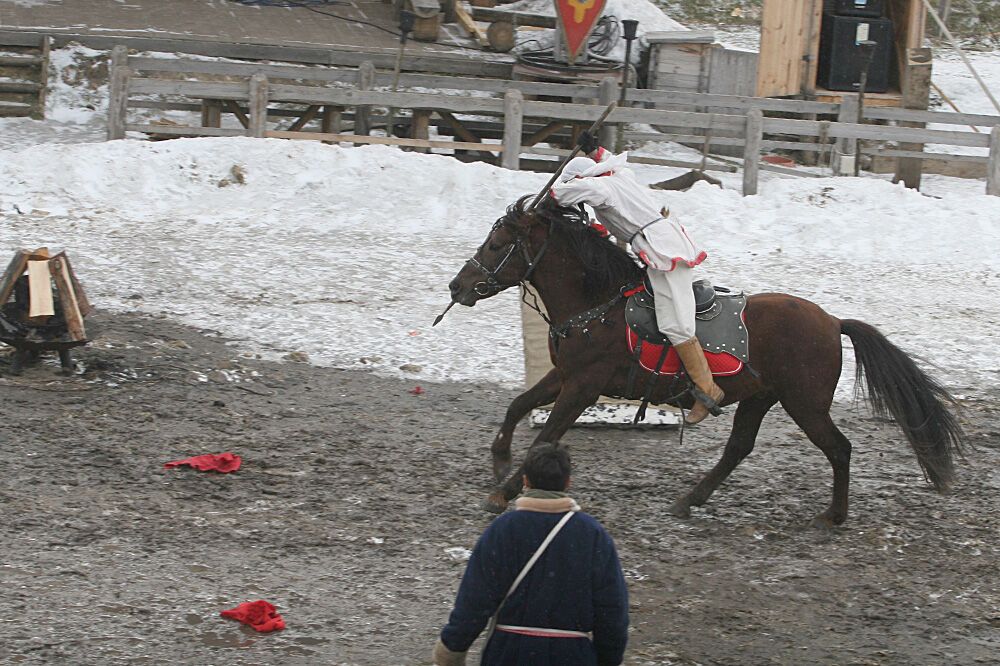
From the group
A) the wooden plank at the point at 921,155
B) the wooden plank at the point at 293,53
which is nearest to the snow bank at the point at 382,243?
the wooden plank at the point at 921,155

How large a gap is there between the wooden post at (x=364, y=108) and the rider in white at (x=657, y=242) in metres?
11.0

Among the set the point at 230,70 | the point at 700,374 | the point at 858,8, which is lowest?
the point at 700,374

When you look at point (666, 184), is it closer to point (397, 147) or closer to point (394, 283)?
point (397, 147)

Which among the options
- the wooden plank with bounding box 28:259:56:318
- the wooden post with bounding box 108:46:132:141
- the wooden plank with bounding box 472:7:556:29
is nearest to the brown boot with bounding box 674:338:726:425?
the wooden plank with bounding box 28:259:56:318

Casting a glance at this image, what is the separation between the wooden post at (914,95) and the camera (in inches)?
774

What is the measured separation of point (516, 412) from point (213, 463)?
84.3 inches

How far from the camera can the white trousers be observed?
782 centimetres

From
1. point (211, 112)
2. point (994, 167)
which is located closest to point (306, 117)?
point (211, 112)

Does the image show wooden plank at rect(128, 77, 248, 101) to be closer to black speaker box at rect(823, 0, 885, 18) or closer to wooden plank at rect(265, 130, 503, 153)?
wooden plank at rect(265, 130, 503, 153)

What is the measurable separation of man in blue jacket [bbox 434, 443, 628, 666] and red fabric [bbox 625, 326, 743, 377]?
361 cm

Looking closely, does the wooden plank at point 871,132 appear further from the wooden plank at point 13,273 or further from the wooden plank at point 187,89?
the wooden plank at point 13,273

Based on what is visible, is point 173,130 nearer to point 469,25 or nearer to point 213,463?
point 213,463

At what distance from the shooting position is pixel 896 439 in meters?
10.2

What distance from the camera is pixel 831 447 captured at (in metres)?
8.09
